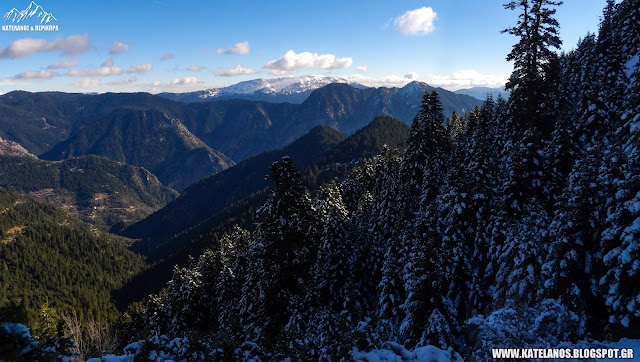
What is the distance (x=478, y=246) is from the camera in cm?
2294

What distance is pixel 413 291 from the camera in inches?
779

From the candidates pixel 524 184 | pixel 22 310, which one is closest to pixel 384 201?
pixel 524 184

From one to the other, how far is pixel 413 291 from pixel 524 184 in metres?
10.7

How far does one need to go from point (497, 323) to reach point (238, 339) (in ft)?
25.5

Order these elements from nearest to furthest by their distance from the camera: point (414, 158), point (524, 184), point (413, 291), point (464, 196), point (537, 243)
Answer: point (537, 243) → point (413, 291) → point (524, 184) → point (464, 196) → point (414, 158)

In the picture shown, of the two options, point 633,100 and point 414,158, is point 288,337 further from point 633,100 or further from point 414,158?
point 414,158

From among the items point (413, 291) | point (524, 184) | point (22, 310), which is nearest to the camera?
point (22, 310)

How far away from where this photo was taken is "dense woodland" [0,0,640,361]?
1027 cm

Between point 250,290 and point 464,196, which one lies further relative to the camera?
point 250,290

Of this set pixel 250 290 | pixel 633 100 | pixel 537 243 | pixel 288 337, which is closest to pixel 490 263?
pixel 537 243

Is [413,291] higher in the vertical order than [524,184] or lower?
lower

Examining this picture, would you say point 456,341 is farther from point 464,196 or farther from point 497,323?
point 464,196

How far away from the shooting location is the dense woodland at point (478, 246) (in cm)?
1027

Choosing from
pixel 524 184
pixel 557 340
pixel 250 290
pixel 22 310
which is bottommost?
pixel 250 290
